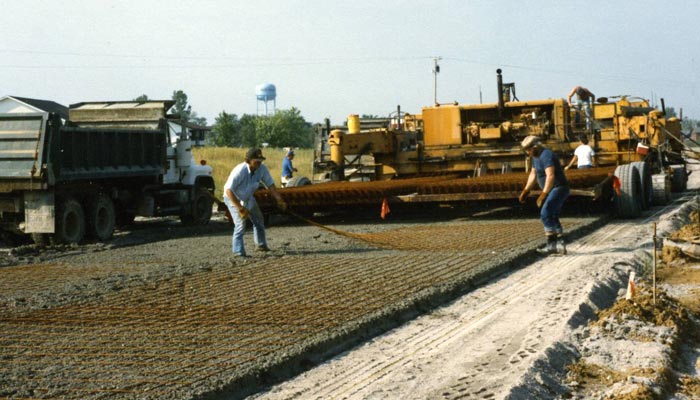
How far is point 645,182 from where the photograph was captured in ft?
58.5

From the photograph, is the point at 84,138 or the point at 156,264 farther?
the point at 84,138

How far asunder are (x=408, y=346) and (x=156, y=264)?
5787 millimetres

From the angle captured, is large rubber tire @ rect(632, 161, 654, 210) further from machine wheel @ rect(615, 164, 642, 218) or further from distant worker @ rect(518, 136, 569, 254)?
distant worker @ rect(518, 136, 569, 254)

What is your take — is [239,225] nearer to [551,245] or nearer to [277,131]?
[551,245]

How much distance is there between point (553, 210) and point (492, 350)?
562 centimetres

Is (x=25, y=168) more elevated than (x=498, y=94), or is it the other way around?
(x=498, y=94)

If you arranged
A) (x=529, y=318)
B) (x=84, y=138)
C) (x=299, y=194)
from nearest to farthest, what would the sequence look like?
(x=529, y=318)
(x=84, y=138)
(x=299, y=194)

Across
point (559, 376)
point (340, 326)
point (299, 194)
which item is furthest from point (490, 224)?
point (559, 376)

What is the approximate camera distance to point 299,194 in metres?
16.8

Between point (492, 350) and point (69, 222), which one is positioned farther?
point (69, 222)

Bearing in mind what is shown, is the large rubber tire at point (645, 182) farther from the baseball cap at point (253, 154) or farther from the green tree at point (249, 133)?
the green tree at point (249, 133)

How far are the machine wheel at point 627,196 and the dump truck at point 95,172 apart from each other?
877cm

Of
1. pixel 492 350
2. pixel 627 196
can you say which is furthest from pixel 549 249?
pixel 492 350

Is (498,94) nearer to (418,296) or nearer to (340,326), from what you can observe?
(418,296)
